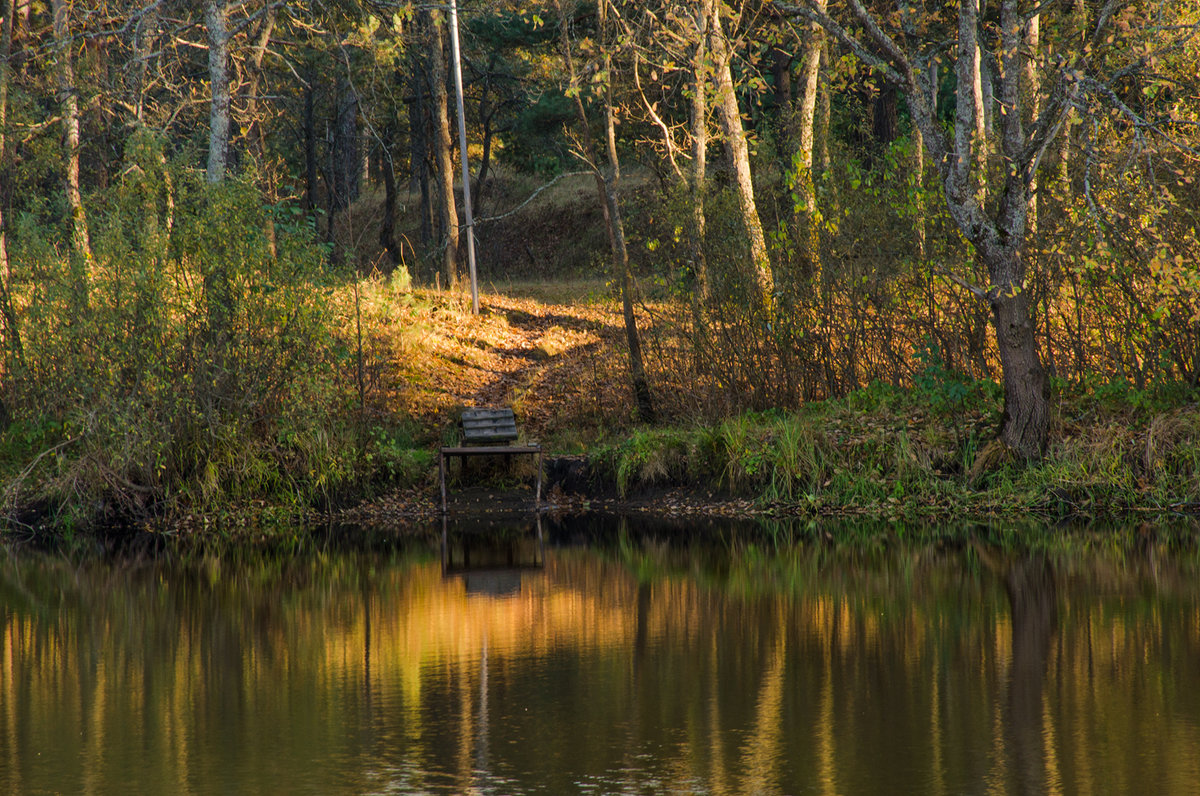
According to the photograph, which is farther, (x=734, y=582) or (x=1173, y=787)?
(x=734, y=582)

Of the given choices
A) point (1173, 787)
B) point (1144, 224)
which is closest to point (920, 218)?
point (1144, 224)

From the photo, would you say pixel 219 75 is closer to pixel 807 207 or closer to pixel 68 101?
pixel 68 101

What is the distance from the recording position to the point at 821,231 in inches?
666

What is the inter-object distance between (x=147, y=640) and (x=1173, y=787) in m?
7.07

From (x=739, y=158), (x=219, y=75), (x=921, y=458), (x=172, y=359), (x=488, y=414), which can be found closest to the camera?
(x=921, y=458)

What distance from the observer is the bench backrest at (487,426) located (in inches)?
680

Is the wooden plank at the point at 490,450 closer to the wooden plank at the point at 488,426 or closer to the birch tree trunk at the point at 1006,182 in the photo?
the wooden plank at the point at 488,426

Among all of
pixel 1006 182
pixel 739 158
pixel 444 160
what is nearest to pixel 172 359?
pixel 739 158

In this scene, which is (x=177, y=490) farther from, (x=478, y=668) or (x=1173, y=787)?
(x=1173, y=787)

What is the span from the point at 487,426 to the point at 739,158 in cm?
648

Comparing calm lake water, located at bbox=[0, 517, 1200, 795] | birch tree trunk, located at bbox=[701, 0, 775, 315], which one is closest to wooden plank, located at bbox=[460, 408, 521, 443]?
birch tree trunk, located at bbox=[701, 0, 775, 315]

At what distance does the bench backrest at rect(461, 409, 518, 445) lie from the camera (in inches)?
680

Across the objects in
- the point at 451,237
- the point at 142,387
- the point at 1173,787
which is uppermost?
the point at 451,237

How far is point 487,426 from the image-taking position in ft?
57.1
